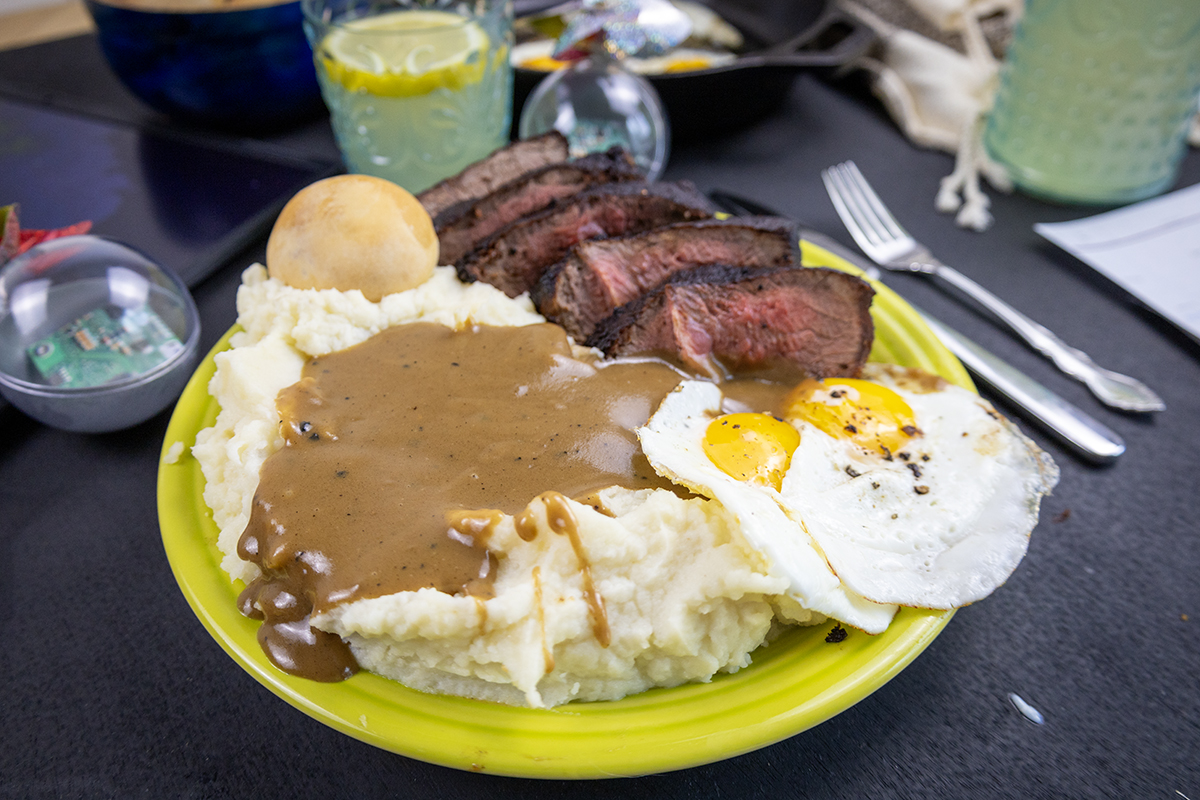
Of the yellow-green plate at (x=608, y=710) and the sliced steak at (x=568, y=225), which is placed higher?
the sliced steak at (x=568, y=225)

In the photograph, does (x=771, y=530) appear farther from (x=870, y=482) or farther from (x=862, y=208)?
(x=862, y=208)

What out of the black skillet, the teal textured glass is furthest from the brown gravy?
the teal textured glass

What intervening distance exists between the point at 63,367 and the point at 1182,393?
3993 mm

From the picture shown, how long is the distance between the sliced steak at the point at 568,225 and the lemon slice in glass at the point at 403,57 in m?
1.00

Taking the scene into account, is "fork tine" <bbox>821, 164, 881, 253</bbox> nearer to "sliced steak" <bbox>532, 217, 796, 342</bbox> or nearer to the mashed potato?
"sliced steak" <bbox>532, 217, 796, 342</bbox>

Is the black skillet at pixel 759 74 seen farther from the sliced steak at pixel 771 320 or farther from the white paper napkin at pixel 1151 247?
the sliced steak at pixel 771 320

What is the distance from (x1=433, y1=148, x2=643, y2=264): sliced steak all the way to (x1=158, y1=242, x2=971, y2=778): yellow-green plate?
1474mm

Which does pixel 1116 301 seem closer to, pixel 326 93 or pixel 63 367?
pixel 326 93

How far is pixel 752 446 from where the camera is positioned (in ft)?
6.82

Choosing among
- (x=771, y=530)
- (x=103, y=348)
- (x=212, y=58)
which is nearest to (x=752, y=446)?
(x=771, y=530)

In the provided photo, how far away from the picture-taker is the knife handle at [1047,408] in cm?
265

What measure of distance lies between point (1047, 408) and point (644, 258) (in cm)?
149

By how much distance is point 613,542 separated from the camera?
172cm

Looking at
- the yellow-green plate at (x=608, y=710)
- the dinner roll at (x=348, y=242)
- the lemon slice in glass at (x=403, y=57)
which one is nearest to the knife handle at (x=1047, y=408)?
the yellow-green plate at (x=608, y=710)
